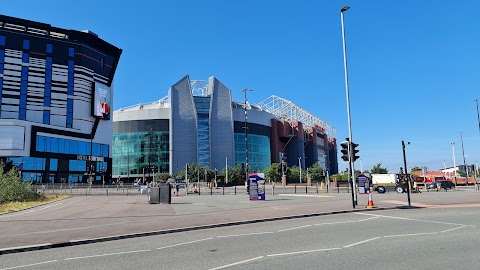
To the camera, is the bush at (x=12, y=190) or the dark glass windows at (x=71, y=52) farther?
the dark glass windows at (x=71, y=52)

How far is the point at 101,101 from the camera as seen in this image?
9600cm

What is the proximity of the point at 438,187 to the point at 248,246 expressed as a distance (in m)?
50.7

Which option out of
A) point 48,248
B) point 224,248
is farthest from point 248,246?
point 48,248

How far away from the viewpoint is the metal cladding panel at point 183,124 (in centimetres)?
10919

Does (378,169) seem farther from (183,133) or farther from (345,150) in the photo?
(345,150)

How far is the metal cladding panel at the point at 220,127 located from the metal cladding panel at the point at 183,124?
18.0 ft

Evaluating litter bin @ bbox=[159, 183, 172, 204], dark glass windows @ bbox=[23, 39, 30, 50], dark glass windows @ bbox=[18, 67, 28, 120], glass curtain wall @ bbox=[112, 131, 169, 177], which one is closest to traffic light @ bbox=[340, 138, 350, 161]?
litter bin @ bbox=[159, 183, 172, 204]

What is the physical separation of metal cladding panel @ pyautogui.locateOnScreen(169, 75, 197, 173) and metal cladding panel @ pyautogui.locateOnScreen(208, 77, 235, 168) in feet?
18.0

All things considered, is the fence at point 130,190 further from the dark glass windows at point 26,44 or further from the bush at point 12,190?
the dark glass windows at point 26,44

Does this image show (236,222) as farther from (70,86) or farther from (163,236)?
(70,86)

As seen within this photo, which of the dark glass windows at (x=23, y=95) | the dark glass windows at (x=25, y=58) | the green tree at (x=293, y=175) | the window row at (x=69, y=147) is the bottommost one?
the green tree at (x=293, y=175)

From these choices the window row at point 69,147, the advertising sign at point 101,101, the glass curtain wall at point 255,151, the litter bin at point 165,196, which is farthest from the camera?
the glass curtain wall at point 255,151

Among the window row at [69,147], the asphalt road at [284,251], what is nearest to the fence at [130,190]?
the asphalt road at [284,251]

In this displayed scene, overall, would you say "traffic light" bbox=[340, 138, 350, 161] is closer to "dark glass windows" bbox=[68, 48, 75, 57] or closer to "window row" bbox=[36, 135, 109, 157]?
"window row" bbox=[36, 135, 109, 157]
